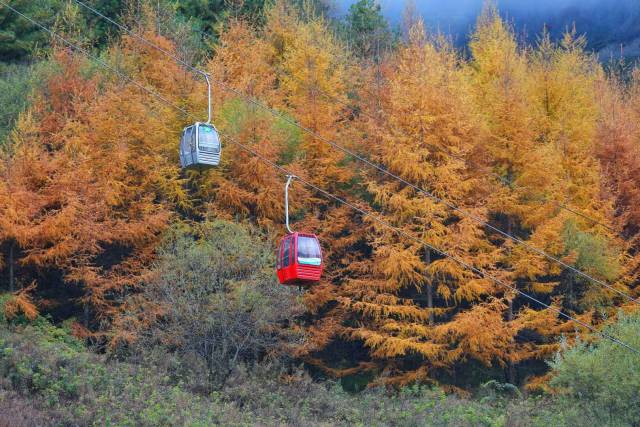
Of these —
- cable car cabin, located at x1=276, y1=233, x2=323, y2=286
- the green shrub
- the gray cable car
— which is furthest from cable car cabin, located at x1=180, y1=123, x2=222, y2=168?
the green shrub

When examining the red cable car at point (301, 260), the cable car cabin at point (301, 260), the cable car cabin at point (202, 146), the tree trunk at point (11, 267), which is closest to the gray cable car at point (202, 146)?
the cable car cabin at point (202, 146)

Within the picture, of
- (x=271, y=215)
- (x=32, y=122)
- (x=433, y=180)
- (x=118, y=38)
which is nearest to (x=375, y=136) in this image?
(x=433, y=180)

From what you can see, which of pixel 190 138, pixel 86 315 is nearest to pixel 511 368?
pixel 190 138

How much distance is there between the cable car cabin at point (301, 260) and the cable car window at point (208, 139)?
2.74m

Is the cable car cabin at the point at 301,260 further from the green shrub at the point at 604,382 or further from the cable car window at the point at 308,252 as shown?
the green shrub at the point at 604,382

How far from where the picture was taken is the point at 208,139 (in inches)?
671

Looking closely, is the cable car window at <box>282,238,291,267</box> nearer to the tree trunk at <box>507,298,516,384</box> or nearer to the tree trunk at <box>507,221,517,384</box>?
the tree trunk at <box>507,221,517,384</box>

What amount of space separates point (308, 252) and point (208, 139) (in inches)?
138

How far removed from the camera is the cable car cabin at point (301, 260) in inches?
655

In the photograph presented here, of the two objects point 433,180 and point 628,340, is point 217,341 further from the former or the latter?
point 628,340

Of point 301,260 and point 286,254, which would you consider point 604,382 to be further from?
point 286,254

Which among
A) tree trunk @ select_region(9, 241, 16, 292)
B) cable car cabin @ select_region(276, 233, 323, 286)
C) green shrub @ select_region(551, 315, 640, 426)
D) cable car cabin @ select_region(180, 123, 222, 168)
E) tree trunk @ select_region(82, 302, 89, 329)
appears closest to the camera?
cable car cabin @ select_region(276, 233, 323, 286)

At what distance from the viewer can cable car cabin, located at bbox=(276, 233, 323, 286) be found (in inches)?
655

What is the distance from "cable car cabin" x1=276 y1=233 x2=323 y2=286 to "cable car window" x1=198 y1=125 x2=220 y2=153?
2.74m
